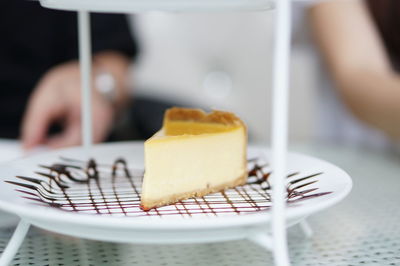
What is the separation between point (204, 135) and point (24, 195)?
0.17m

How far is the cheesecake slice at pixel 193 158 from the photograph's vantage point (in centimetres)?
46

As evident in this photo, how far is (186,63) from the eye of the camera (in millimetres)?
2010

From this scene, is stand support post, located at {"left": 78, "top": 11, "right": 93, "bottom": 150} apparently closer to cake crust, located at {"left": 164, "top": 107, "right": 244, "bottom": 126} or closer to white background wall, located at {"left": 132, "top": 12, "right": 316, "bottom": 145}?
cake crust, located at {"left": 164, "top": 107, "right": 244, "bottom": 126}

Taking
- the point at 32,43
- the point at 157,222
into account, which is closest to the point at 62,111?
the point at 32,43

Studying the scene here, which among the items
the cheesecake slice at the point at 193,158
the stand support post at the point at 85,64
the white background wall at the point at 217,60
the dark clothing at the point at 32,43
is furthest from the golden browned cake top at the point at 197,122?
the white background wall at the point at 217,60

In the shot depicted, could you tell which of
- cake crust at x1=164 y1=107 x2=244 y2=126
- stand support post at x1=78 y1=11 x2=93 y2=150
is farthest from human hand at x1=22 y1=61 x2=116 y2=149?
cake crust at x1=164 y1=107 x2=244 y2=126

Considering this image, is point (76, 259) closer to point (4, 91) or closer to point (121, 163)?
point (121, 163)

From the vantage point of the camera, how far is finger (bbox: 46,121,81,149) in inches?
44.3

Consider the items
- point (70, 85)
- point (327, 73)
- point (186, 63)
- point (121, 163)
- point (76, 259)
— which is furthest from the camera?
point (186, 63)

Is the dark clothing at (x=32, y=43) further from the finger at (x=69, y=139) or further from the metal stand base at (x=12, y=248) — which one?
the metal stand base at (x=12, y=248)

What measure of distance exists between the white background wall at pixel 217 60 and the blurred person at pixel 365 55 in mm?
503

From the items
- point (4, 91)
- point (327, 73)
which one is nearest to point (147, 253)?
point (4, 91)

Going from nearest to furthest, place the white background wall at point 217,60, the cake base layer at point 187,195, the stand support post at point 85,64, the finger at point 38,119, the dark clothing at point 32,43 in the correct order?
1. the cake base layer at point 187,195
2. the stand support post at point 85,64
3. the finger at point 38,119
4. the dark clothing at point 32,43
5. the white background wall at point 217,60

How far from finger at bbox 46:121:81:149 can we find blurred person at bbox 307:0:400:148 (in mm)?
620
